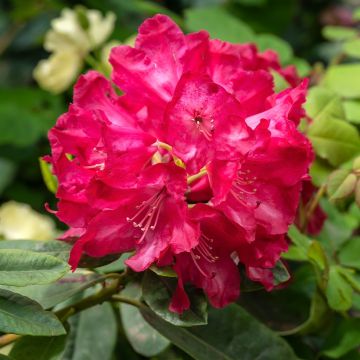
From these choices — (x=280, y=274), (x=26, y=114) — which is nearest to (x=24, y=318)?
(x=280, y=274)

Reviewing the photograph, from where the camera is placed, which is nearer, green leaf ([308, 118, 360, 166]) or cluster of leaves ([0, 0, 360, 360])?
cluster of leaves ([0, 0, 360, 360])

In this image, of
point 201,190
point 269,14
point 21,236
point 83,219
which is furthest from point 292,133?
point 269,14

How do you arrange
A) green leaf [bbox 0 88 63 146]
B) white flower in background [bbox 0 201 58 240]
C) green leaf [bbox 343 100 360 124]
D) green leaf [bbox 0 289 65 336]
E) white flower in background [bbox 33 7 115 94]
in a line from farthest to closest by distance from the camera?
green leaf [bbox 0 88 63 146], white flower in background [bbox 33 7 115 94], white flower in background [bbox 0 201 58 240], green leaf [bbox 343 100 360 124], green leaf [bbox 0 289 65 336]

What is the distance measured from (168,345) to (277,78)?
34 centimetres

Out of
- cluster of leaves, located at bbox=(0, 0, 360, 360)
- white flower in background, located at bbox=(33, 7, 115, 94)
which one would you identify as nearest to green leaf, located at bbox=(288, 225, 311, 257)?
cluster of leaves, located at bbox=(0, 0, 360, 360)

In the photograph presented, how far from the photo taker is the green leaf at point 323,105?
2.92ft

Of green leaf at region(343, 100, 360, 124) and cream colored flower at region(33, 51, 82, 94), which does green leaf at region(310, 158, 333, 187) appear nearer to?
green leaf at region(343, 100, 360, 124)

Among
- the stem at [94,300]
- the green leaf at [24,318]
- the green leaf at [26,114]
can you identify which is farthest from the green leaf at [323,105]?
the green leaf at [26,114]

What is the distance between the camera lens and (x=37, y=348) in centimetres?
70

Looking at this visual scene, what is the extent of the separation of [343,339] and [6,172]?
1.12 meters

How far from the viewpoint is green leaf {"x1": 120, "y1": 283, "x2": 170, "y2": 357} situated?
75 cm

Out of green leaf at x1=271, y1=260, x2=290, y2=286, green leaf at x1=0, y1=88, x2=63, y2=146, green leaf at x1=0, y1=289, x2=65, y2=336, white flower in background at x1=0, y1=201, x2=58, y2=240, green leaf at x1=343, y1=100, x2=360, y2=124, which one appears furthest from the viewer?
green leaf at x1=0, y1=88, x2=63, y2=146

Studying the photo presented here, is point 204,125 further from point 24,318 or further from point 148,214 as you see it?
point 24,318

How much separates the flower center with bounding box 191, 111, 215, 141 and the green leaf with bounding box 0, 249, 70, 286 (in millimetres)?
164
